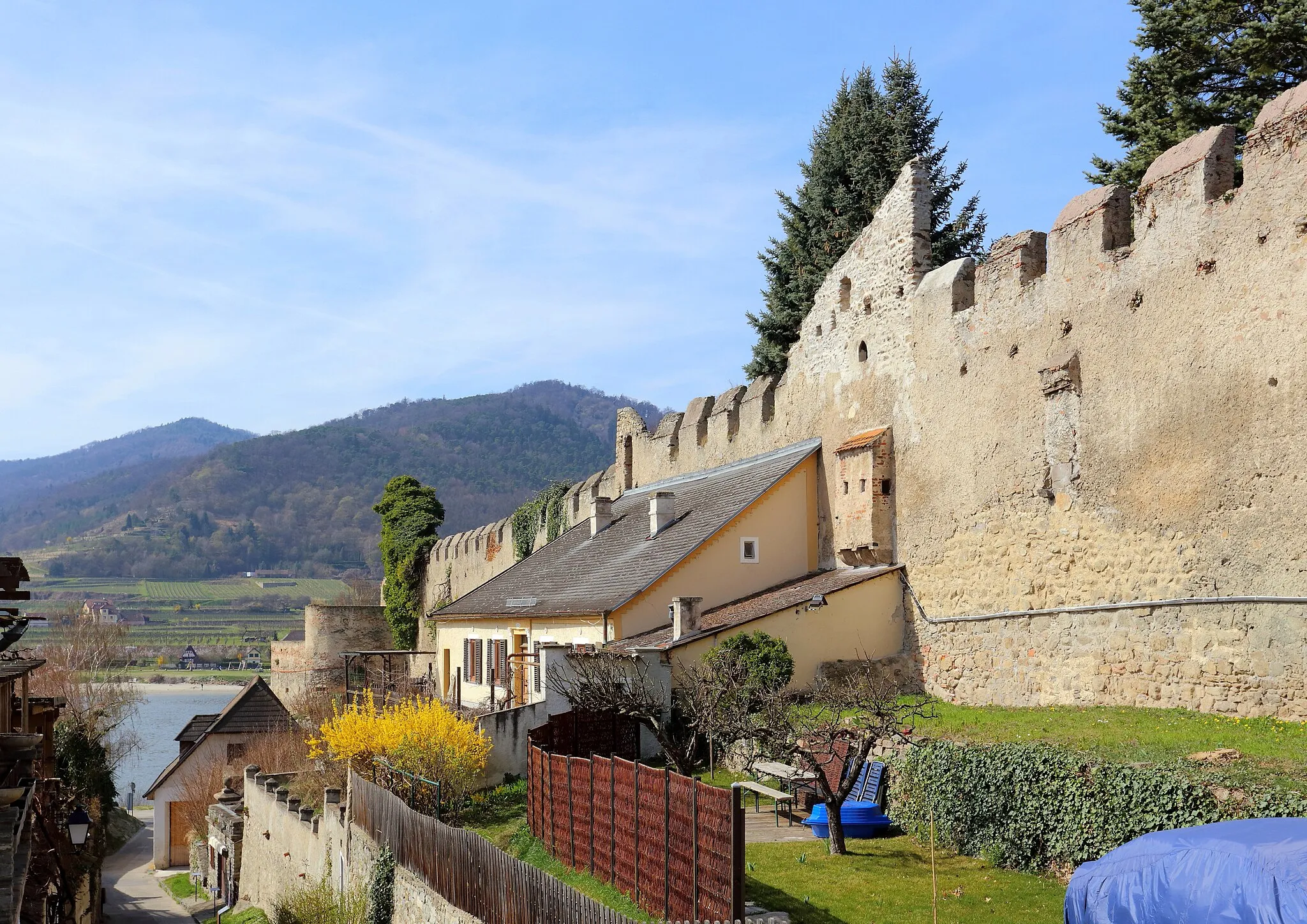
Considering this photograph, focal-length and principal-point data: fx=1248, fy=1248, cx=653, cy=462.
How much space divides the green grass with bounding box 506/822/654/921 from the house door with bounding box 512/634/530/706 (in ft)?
27.1

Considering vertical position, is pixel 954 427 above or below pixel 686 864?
above

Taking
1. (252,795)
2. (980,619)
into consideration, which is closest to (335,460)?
(252,795)

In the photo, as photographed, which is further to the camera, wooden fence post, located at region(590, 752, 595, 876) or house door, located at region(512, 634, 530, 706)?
house door, located at region(512, 634, 530, 706)

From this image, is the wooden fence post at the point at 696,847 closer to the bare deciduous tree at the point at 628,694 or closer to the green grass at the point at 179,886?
the bare deciduous tree at the point at 628,694

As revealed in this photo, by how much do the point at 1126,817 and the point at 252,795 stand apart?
22.4 metres

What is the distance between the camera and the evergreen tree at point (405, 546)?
156ft

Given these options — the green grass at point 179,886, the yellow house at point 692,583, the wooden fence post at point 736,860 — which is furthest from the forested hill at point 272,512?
the wooden fence post at point 736,860

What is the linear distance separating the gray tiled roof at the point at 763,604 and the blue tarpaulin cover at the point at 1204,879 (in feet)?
36.7

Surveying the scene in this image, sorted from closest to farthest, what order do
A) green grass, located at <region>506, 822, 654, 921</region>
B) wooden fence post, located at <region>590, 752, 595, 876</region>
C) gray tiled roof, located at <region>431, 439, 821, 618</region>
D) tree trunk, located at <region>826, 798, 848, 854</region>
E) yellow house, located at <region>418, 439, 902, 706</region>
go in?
green grass, located at <region>506, 822, 654, 921</region>
tree trunk, located at <region>826, 798, 848, 854</region>
wooden fence post, located at <region>590, 752, 595, 876</region>
yellow house, located at <region>418, 439, 902, 706</region>
gray tiled roof, located at <region>431, 439, 821, 618</region>

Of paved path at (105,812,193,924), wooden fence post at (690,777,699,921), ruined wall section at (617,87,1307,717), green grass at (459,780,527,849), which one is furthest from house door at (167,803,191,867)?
wooden fence post at (690,777,699,921)

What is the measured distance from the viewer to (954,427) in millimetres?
20266

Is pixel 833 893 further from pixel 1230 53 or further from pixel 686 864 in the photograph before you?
pixel 1230 53

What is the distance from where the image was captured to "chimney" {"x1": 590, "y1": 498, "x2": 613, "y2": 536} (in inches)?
1256

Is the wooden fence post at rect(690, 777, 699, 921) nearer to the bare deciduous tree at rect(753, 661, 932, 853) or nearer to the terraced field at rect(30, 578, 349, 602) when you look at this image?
the bare deciduous tree at rect(753, 661, 932, 853)
